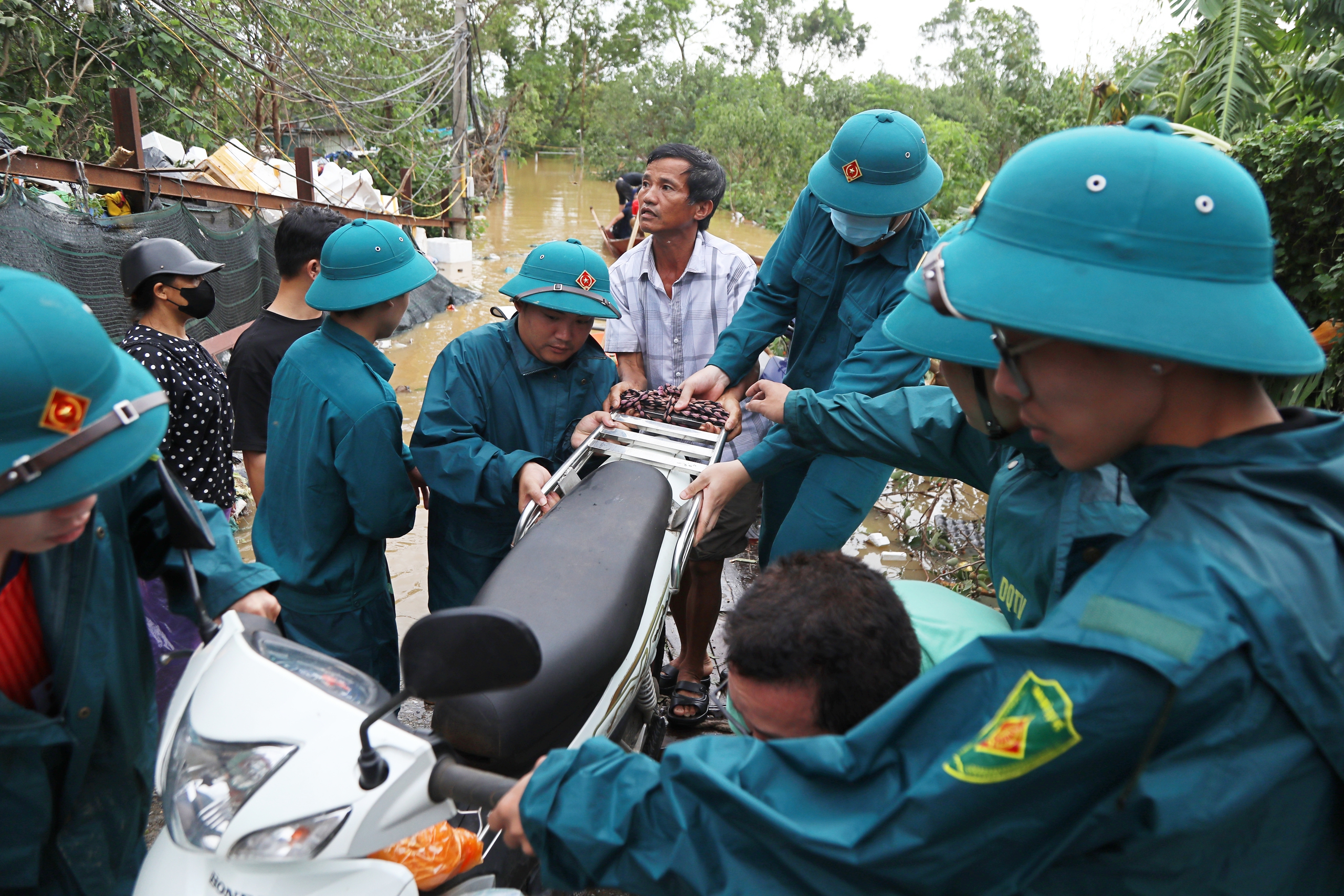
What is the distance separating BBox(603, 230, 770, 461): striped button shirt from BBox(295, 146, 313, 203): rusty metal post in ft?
25.3

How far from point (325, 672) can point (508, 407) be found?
147cm

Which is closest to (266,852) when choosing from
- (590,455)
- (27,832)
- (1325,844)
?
(27,832)

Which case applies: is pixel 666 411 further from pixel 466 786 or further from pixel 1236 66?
pixel 1236 66

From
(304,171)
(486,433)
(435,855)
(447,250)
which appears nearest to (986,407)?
(435,855)

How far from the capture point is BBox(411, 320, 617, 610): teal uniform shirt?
2.58 meters

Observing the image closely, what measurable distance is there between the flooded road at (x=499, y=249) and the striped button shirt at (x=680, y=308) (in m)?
1.05

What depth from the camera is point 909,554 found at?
5.33m

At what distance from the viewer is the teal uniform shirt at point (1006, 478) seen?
137 cm

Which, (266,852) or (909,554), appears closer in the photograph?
(266,852)

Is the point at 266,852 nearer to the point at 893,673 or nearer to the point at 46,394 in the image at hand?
the point at 46,394

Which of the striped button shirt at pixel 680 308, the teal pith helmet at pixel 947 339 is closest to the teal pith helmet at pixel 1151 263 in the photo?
the teal pith helmet at pixel 947 339

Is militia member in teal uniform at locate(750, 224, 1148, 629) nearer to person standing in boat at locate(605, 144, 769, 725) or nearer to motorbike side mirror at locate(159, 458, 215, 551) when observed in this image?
person standing in boat at locate(605, 144, 769, 725)

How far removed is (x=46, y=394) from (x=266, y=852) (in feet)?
2.36

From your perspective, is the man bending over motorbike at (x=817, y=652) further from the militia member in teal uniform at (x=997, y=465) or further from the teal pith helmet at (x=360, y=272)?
the teal pith helmet at (x=360, y=272)
